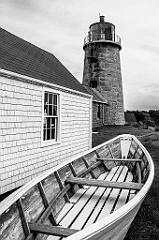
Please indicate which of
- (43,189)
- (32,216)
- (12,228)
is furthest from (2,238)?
(43,189)

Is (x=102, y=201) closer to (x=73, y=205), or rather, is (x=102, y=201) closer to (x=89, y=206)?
(x=89, y=206)

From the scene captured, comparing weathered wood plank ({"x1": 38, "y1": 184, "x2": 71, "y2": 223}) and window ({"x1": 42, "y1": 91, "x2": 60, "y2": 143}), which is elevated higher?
window ({"x1": 42, "y1": 91, "x2": 60, "y2": 143})

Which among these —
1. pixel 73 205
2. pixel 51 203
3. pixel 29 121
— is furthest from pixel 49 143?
pixel 51 203

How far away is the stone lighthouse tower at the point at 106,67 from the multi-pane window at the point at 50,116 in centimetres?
1794

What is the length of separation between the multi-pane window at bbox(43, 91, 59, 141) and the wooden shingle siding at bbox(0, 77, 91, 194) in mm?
330

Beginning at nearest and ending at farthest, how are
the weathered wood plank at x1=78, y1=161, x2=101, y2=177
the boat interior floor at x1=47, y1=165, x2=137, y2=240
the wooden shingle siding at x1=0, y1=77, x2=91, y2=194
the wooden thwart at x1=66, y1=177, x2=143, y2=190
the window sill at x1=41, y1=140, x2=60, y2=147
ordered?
the boat interior floor at x1=47, y1=165, x2=137, y2=240, the wooden thwart at x1=66, y1=177, x2=143, y2=190, the weathered wood plank at x1=78, y1=161, x2=101, y2=177, the wooden shingle siding at x1=0, y1=77, x2=91, y2=194, the window sill at x1=41, y1=140, x2=60, y2=147

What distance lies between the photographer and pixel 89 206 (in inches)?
156

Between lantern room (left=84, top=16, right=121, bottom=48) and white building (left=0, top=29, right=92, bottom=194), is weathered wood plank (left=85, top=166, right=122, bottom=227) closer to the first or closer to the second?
white building (left=0, top=29, right=92, bottom=194)

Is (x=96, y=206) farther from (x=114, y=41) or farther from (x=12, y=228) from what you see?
(x=114, y=41)

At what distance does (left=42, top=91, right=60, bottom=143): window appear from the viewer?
308 inches

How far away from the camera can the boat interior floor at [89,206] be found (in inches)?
135

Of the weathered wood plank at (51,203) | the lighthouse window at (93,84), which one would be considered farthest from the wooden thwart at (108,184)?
the lighthouse window at (93,84)

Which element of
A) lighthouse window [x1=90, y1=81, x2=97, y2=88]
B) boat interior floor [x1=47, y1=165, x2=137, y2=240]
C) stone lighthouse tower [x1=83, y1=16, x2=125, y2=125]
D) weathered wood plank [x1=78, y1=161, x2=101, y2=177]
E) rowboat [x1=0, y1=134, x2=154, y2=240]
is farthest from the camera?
lighthouse window [x1=90, y1=81, x2=97, y2=88]

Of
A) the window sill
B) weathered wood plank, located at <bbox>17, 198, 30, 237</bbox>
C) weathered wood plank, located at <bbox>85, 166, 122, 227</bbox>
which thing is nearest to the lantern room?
the window sill
